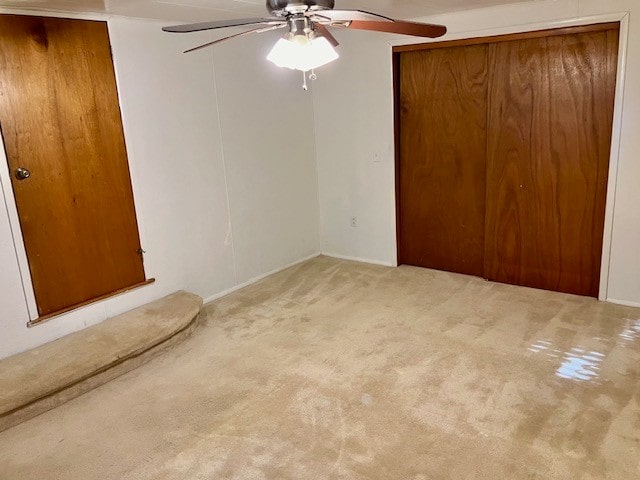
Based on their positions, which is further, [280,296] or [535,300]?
→ [280,296]

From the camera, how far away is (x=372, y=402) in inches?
104

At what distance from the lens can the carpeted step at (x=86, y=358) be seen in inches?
105

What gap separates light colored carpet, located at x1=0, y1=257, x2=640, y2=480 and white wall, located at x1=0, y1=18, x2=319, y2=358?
564 millimetres

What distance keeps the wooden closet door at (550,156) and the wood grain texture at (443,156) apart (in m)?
0.13

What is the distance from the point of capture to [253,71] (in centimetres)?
424

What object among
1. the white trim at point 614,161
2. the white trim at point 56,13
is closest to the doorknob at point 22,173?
the white trim at point 56,13

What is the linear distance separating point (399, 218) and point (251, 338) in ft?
6.30

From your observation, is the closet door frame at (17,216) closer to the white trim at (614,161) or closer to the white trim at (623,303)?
the white trim at (614,161)

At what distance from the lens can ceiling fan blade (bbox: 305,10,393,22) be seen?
1838mm

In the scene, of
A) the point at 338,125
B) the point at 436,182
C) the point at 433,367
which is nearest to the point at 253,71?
the point at 338,125

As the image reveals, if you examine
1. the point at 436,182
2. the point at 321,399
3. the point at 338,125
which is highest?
the point at 338,125

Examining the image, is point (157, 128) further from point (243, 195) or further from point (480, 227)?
point (480, 227)

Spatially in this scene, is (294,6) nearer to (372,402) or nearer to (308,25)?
(308,25)

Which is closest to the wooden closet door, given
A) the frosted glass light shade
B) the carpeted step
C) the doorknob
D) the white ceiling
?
the white ceiling
